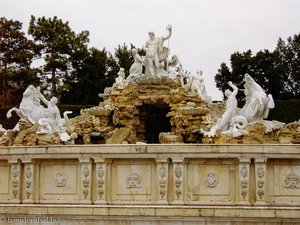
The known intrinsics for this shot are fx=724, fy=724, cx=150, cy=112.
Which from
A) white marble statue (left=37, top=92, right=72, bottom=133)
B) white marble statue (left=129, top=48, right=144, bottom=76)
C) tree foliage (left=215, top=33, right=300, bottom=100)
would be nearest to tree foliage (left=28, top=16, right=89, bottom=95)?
tree foliage (left=215, top=33, right=300, bottom=100)

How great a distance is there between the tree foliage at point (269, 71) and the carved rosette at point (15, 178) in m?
30.7

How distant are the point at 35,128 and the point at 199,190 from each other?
23.1 ft

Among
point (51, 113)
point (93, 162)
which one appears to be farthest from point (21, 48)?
point (93, 162)

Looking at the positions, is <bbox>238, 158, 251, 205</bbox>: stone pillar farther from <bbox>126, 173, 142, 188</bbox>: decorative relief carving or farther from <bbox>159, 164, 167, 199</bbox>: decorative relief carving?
<bbox>126, 173, 142, 188</bbox>: decorative relief carving

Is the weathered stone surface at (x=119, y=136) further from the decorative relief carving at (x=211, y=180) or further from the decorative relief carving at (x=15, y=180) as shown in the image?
the decorative relief carving at (x=211, y=180)

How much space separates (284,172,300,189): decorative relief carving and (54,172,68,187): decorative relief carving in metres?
6.44

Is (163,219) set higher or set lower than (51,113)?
lower

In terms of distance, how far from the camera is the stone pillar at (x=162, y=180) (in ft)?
67.2

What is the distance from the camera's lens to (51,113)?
25.2 m

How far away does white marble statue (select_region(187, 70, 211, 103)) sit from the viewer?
30.5 meters

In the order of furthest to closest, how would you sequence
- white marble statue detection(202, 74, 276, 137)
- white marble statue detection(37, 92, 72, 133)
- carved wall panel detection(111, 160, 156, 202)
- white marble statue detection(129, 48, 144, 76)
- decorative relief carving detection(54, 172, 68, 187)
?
white marble statue detection(129, 48, 144, 76) < white marble statue detection(37, 92, 72, 133) < white marble statue detection(202, 74, 276, 137) < decorative relief carving detection(54, 172, 68, 187) < carved wall panel detection(111, 160, 156, 202)

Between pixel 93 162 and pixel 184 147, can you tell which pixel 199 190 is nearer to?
pixel 184 147

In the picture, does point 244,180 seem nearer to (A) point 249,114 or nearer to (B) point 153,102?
(A) point 249,114

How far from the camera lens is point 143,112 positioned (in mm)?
30922
